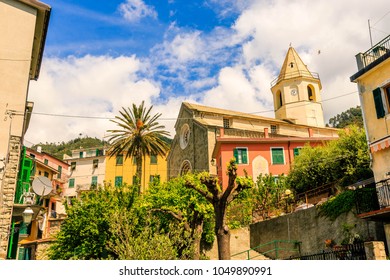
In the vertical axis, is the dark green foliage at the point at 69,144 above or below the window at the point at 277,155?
above

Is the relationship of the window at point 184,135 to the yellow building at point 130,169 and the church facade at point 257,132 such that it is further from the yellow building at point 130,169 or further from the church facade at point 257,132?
the yellow building at point 130,169

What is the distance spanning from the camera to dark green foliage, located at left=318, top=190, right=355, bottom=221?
16406 millimetres

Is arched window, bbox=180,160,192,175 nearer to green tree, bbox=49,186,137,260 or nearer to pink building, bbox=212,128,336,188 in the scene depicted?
pink building, bbox=212,128,336,188

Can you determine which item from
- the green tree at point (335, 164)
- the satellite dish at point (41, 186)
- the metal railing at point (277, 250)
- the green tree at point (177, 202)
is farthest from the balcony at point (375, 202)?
the satellite dish at point (41, 186)

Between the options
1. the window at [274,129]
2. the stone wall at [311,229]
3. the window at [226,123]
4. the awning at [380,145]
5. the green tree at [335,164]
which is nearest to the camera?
the awning at [380,145]

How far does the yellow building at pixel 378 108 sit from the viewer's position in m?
14.9

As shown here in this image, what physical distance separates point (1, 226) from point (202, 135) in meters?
27.7

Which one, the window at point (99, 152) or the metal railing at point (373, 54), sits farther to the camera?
the window at point (99, 152)

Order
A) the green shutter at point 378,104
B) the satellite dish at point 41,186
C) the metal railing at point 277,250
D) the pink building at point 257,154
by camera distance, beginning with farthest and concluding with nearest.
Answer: the pink building at point 257,154 < the metal railing at point 277,250 < the satellite dish at point 41,186 < the green shutter at point 378,104

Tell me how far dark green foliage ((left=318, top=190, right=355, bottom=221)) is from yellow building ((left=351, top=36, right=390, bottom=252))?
3.38 feet

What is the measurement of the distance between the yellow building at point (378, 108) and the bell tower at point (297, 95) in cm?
3362

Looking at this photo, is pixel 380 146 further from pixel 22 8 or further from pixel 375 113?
pixel 22 8

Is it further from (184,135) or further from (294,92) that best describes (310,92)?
(184,135)

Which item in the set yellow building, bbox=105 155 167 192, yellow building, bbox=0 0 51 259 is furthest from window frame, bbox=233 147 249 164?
yellow building, bbox=105 155 167 192
